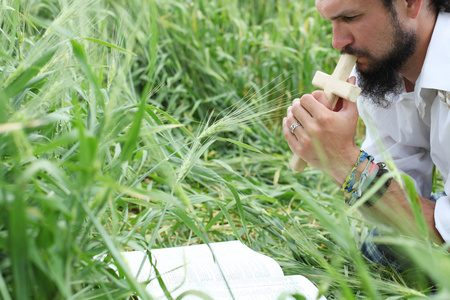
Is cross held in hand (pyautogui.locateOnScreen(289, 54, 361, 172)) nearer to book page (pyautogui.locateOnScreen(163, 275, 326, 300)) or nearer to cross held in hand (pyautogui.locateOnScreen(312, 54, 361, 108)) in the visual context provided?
cross held in hand (pyautogui.locateOnScreen(312, 54, 361, 108))

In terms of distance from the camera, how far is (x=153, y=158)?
58.9 inches

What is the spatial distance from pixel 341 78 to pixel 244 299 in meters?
0.61

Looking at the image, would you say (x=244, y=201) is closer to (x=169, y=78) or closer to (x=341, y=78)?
(x=341, y=78)

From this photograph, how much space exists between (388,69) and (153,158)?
0.73m

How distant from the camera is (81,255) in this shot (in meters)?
0.67

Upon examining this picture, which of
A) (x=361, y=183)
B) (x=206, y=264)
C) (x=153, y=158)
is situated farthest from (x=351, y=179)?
(x=153, y=158)

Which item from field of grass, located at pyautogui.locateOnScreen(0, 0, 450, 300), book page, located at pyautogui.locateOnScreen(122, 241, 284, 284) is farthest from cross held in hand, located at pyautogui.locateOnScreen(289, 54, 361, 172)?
book page, located at pyautogui.locateOnScreen(122, 241, 284, 284)

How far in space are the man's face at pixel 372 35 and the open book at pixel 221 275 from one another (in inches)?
24.0

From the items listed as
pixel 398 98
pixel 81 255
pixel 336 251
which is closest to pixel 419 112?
pixel 398 98

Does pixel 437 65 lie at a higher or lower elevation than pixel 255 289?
higher

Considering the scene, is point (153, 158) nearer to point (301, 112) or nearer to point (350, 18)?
point (301, 112)

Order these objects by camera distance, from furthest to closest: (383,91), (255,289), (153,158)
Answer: (153,158), (383,91), (255,289)

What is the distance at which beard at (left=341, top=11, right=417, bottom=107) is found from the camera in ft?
4.18

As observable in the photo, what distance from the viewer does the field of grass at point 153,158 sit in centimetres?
63
